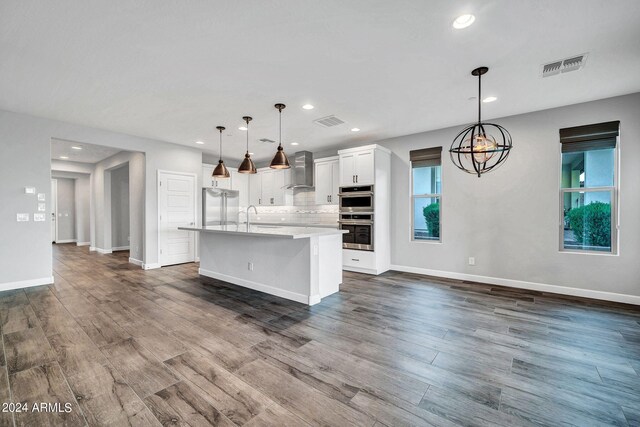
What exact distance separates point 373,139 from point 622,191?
12.5ft

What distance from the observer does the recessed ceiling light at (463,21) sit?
7.19 feet

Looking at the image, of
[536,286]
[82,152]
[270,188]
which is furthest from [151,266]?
[536,286]

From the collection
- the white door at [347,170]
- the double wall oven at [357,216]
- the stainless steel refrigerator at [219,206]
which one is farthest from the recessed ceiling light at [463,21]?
the stainless steel refrigerator at [219,206]

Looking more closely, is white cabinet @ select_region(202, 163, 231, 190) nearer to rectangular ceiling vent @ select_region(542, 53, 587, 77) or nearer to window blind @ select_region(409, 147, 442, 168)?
window blind @ select_region(409, 147, 442, 168)

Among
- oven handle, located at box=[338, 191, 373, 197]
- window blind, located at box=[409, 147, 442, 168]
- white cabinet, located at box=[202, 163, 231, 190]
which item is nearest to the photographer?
Result: window blind, located at box=[409, 147, 442, 168]

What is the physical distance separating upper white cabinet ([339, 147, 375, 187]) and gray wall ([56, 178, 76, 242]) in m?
10.6

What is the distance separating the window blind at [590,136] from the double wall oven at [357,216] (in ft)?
9.70

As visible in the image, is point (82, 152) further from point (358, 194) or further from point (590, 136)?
point (590, 136)

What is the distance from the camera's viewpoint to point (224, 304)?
365cm

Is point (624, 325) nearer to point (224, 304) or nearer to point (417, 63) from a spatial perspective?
point (417, 63)

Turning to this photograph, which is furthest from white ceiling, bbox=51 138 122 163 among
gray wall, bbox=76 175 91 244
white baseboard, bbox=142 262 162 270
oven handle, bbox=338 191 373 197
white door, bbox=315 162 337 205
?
oven handle, bbox=338 191 373 197

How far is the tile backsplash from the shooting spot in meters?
6.75

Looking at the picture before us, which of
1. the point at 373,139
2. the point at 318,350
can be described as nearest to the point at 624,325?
the point at 318,350

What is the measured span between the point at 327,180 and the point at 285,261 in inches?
112
